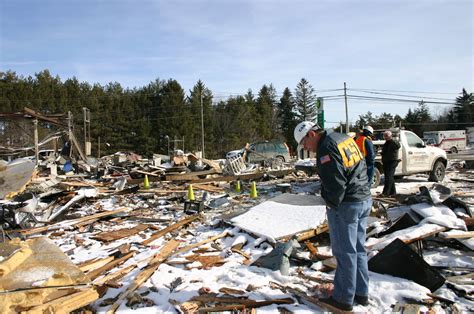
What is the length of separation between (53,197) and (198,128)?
3790 centimetres

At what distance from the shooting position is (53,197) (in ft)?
35.2

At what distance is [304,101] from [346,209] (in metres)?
62.0

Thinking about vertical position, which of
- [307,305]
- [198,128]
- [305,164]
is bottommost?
[307,305]

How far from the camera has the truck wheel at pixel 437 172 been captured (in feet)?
42.5

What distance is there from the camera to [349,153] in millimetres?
3689

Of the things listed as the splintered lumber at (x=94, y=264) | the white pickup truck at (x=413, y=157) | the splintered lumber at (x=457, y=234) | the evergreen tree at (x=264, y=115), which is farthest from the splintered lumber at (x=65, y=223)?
the evergreen tree at (x=264, y=115)

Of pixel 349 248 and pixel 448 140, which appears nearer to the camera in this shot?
pixel 349 248

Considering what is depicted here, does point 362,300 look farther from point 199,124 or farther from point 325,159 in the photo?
point 199,124

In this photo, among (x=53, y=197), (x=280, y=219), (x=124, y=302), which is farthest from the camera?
(x=53, y=197)

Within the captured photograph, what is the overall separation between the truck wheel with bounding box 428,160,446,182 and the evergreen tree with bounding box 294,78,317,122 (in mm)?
49388

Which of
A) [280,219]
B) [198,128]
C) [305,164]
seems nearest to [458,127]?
[198,128]

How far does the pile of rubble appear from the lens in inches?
149

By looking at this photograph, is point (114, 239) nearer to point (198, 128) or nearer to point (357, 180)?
point (357, 180)

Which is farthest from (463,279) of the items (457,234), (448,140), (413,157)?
(448,140)
